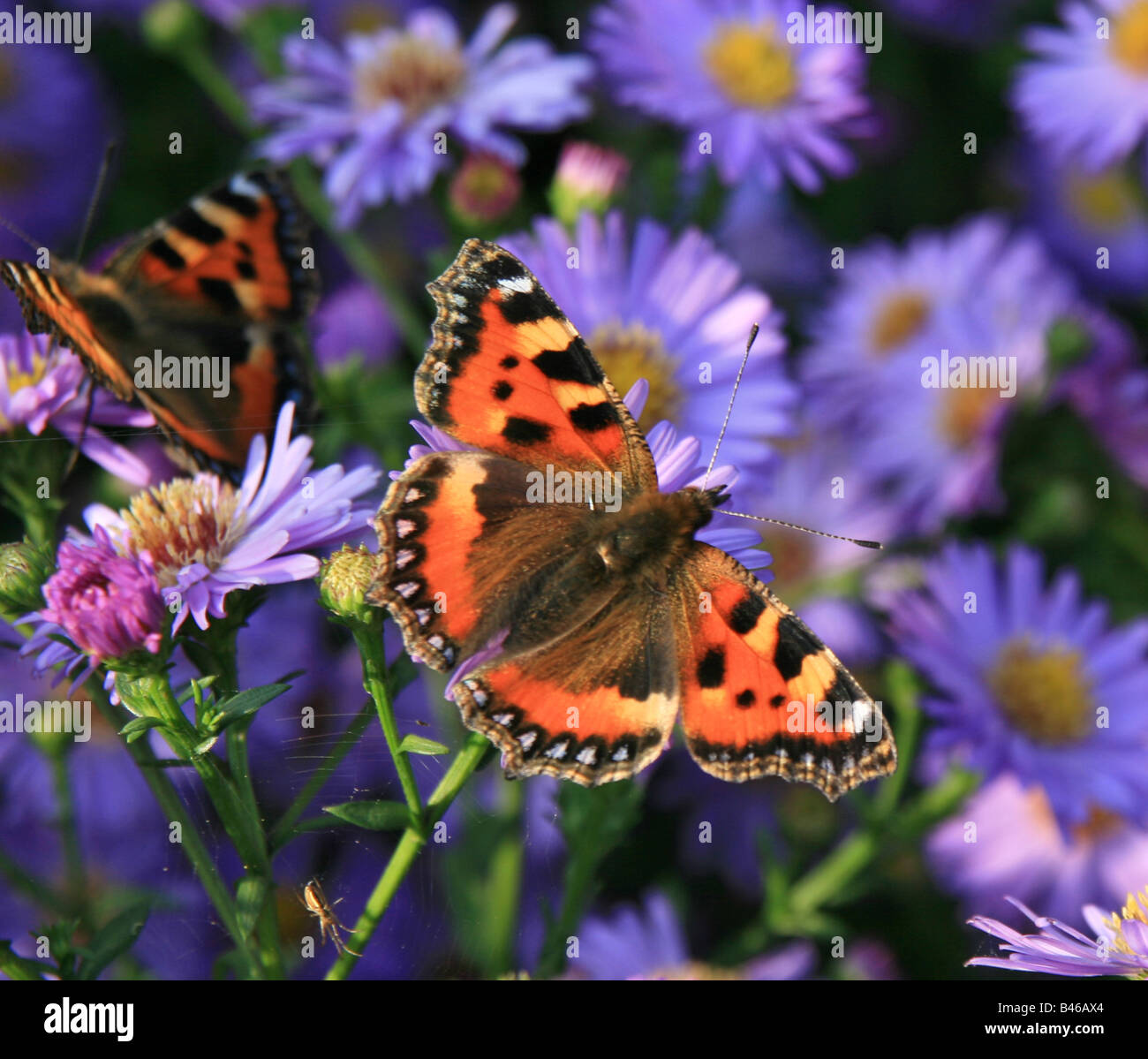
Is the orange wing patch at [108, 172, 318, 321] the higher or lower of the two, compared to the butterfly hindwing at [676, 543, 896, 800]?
higher

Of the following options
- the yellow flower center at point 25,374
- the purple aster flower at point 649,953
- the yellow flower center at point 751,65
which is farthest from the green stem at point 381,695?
the yellow flower center at point 751,65

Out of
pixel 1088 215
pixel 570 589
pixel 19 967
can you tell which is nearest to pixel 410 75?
pixel 570 589

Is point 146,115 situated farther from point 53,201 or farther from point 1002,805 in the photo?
point 1002,805

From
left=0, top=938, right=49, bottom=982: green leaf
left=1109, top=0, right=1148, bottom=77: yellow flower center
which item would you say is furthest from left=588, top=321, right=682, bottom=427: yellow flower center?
left=1109, top=0, right=1148, bottom=77: yellow flower center

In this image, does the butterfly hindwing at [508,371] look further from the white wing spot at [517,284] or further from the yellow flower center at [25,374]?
the yellow flower center at [25,374]

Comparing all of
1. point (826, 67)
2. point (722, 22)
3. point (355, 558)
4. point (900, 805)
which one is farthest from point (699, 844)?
point (722, 22)

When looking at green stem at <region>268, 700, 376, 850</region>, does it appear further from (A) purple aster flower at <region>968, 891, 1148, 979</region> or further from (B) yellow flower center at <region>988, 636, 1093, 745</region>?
(B) yellow flower center at <region>988, 636, 1093, 745</region>

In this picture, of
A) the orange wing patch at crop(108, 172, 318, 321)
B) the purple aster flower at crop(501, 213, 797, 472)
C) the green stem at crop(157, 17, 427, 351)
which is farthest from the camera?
the green stem at crop(157, 17, 427, 351)

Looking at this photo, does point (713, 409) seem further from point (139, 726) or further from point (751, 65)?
point (139, 726)
